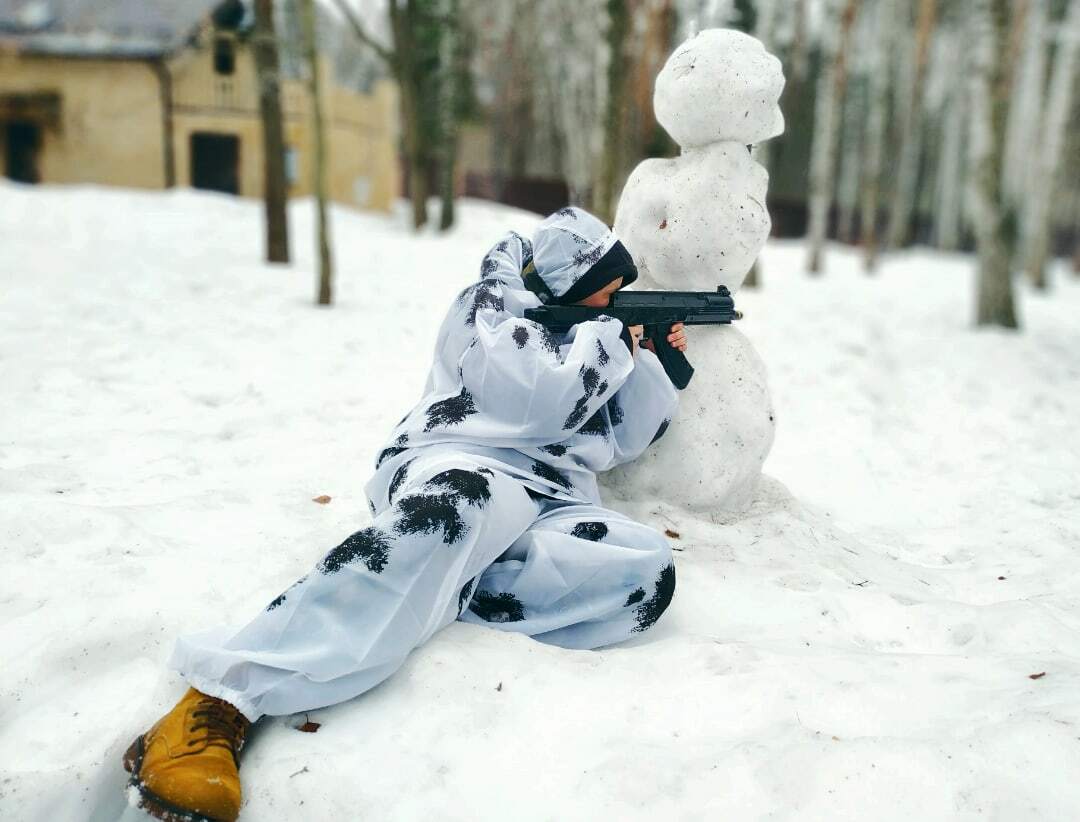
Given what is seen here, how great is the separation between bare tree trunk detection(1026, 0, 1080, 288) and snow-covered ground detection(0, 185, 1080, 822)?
331 inches

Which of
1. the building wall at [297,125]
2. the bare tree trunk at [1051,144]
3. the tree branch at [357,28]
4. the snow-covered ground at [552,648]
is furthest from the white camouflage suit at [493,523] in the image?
the bare tree trunk at [1051,144]

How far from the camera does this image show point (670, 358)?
293cm

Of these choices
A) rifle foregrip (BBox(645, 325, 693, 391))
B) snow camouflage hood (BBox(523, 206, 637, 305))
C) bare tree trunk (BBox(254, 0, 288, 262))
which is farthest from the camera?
bare tree trunk (BBox(254, 0, 288, 262))

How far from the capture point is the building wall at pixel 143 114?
13750 millimetres

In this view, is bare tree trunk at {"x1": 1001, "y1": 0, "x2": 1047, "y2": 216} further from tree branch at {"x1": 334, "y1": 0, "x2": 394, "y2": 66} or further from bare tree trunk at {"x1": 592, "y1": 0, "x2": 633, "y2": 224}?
tree branch at {"x1": 334, "y1": 0, "x2": 394, "y2": 66}

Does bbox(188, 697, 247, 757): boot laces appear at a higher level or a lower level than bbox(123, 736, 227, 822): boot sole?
higher

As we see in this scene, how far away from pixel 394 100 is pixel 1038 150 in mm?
12611

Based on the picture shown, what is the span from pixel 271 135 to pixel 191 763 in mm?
8165

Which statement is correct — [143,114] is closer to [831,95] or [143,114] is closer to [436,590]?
[831,95]

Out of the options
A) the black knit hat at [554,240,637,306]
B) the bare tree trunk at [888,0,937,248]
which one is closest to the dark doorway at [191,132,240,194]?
the bare tree trunk at [888,0,937,248]

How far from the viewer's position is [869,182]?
1487cm

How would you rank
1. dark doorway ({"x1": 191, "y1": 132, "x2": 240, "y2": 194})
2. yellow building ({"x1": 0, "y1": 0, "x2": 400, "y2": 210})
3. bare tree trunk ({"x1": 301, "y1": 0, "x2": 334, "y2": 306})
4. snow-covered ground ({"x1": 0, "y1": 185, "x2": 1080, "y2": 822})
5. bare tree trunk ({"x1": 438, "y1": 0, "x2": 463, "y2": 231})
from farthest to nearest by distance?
dark doorway ({"x1": 191, "y1": 132, "x2": 240, "y2": 194}) < bare tree trunk ({"x1": 438, "y1": 0, "x2": 463, "y2": 231}) < yellow building ({"x1": 0, "y1": 0, "x2": 400, "y2": 210}) < bare tree trunk ({"x1": 301, "y1": 0, "x2": 334, "y2": 306}) < snow-covered ground ({"x1": 0, "y1": 185, "x2": 1080, "y2": 822})

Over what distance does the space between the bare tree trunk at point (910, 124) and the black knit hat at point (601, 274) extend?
15.1 meters

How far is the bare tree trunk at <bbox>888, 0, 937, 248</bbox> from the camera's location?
15.0 metres
